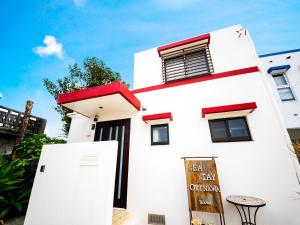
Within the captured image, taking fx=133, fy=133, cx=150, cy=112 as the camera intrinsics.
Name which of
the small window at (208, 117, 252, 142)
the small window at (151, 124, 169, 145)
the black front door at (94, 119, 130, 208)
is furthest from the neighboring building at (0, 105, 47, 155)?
the small window at (208, 117, 252, 142)

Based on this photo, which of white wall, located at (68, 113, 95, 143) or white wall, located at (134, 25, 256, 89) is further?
white wall, located at (68, 113, 95, 143)

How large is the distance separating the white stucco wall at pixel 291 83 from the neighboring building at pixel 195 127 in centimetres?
432

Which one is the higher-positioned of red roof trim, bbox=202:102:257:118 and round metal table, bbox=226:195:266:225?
red roof trim, bbox=202:102:257:118

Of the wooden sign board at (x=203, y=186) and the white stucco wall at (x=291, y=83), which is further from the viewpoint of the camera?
the white stucco wall at (x=291, y=83)

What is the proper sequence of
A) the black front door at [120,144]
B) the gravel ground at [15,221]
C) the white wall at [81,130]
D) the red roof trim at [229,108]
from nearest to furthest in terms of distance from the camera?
the gravel ground at [15,221], the red roof trim at [229,108], the black front door at [120,144], the white wall at [81,130]

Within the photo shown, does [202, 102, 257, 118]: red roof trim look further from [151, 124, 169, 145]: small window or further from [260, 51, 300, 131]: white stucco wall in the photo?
[260, 51, 300, 131]: white stucco wall

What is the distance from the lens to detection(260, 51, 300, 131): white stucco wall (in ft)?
20.5

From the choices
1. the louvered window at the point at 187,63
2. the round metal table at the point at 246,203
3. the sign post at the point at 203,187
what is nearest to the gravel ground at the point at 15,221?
the sign post at the point at 203,187

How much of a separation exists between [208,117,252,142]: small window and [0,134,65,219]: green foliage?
550 cm

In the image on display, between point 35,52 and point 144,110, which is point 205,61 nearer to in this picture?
point 144,110

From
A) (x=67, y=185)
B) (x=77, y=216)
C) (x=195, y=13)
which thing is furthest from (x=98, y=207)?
(x=195, y=13)

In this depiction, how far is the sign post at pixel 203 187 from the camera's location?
283 cm

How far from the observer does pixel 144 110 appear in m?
4.62

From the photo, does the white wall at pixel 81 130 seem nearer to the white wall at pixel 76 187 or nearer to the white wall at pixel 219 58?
the white wall at pixel 76 187
